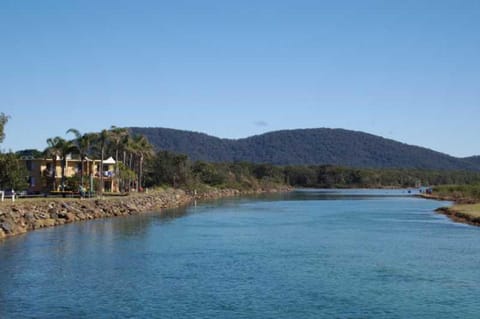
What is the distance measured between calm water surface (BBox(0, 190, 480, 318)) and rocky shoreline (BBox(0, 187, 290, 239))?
6.90 ft

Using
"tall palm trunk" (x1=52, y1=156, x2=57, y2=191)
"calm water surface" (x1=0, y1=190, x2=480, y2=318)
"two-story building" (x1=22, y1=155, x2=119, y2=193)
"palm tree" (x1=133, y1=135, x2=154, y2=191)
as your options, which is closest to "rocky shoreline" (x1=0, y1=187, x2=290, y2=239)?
"calm water surface" (x1=0, y1=190, x2=480, y2=318)

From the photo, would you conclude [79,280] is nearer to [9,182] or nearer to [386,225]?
[386,225]

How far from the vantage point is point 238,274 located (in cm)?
3105

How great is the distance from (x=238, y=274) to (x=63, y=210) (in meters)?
34.4

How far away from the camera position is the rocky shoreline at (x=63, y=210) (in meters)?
49.1

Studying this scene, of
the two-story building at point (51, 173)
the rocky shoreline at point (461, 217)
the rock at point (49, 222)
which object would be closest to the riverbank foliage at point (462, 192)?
the rocky shoreline at point (461, 217)

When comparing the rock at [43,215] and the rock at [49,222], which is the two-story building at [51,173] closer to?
the rock at [43,215]

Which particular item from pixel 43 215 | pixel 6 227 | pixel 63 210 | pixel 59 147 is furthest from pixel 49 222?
pixel 59 147

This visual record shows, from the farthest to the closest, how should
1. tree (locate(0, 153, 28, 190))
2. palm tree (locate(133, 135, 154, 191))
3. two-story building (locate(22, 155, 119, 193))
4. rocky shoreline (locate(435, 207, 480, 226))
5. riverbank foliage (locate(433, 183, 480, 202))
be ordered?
riverbank foliage (locate(433, 183, 480, 202)) → palm tree (locate(133, 135, 154, 191)) → two-story building (locate(22, 155, 119, 193)) → tree (locate(0, 153, 28, 190)) → rocky shoreline (locate(435, 207, 480, 226))

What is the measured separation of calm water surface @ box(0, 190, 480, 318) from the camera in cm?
2387

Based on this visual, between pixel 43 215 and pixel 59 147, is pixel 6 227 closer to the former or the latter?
pixel 43 215

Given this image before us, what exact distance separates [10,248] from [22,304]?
1604 cm

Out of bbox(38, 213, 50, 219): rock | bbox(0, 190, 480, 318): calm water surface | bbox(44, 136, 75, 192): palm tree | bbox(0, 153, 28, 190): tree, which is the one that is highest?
bbox(44, 136, 75, 192): palm tree

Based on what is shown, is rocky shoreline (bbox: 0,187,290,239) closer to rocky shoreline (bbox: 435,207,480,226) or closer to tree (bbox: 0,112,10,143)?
tree (bbox: 0,112,10,143)
